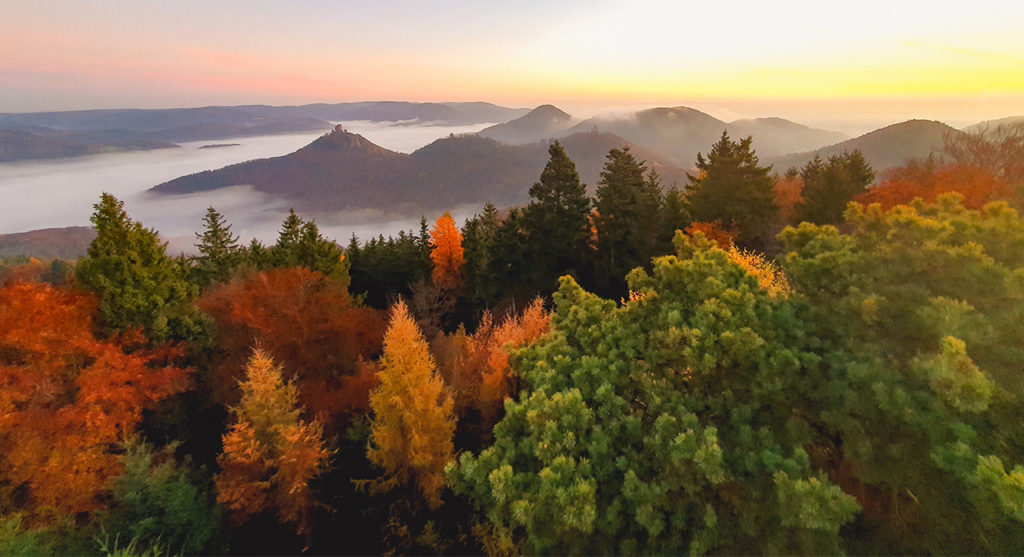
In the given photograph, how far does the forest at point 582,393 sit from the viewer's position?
8.89 m

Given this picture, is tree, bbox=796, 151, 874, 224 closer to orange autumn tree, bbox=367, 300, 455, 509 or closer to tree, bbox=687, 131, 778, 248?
tree, bbox=687, 131, 778, 248

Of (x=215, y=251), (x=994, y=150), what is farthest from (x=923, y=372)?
(x=215, y=251)

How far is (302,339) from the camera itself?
23.2 meters

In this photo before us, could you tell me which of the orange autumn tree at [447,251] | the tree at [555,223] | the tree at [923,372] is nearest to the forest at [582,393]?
the tree at [923,372]

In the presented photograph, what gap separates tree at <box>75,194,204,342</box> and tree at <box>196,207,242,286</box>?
18866 mm

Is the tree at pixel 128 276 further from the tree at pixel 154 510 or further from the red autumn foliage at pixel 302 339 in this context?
the tree at pixel 154 510

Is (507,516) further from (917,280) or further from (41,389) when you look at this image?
(41,389)

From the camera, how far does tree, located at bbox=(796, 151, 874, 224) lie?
32.3 m

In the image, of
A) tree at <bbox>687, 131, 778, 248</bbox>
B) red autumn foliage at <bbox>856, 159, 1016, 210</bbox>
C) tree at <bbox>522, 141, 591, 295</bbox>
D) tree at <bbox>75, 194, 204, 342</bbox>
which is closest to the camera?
tree at <bbox>75, 194, 204, 342</bbox>

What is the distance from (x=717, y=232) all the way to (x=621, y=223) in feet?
20.7

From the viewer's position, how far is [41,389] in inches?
678

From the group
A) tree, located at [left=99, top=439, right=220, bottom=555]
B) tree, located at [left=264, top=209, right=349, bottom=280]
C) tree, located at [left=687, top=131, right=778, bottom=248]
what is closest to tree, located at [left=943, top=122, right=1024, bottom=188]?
tree, located at [left=687, top=131, right=778, bottom=248]

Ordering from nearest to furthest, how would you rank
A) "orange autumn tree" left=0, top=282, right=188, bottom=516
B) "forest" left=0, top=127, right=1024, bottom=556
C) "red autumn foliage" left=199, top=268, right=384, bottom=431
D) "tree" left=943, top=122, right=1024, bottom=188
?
"forest" left=0, top=127, right=1024, bottom=556 < "orange autumn tree" left=0, top=282, right=188, bottom=516 < "red autumn foliage" left=199, top=268, right=384, bottom=431 < "tree" left=943, top=122, right=1024, bottom=188

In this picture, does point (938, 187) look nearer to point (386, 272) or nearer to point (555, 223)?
point (555, 223)
